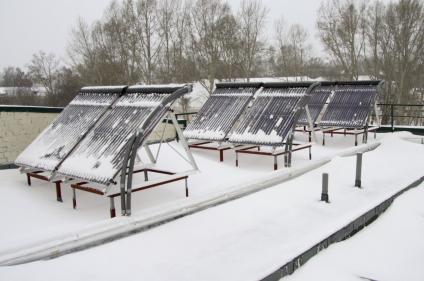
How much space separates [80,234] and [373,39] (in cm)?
3086

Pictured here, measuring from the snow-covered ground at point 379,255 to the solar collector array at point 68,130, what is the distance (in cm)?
441

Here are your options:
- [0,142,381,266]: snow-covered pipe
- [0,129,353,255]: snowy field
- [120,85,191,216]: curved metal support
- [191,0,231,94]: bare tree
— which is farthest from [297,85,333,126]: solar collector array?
[191,0,231,94]: bare tree

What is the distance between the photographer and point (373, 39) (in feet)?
100

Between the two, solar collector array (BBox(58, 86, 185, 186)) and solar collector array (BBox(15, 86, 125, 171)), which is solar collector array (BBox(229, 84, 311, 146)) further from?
solar collector array (BBox(15, 86, 125, 171))

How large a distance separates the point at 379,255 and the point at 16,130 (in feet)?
27.8

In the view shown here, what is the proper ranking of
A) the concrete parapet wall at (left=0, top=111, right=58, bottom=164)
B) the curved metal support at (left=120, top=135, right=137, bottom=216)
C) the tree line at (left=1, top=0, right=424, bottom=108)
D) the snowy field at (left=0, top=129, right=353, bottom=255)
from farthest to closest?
the tree line at (left=1, top=0, right=424, bottom=108), the concrete parapet wall at (left=0, top=111, right=58, bottom=164), the curved metal support at (left=120, top=135, right=137, bottom=216), the snowy field at (left=0, top=129, right=353, bottom=255)

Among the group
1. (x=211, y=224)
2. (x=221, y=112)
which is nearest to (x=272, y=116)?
(x=221, y=112)

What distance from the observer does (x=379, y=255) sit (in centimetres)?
488

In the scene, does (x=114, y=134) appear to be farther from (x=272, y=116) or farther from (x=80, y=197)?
(x=272, y=116)

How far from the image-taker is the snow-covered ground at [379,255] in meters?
4.38

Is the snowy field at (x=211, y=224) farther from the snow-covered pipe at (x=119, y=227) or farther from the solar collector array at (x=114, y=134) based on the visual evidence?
the solar collector array at (x=114, y=134)

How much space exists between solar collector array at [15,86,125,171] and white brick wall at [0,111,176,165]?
2.16 meters

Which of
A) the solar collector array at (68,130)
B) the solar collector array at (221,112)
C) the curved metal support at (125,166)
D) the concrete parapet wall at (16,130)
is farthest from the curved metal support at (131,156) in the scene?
the concrete parapet wall at (16,130)

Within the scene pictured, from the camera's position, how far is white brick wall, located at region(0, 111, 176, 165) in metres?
9.23
